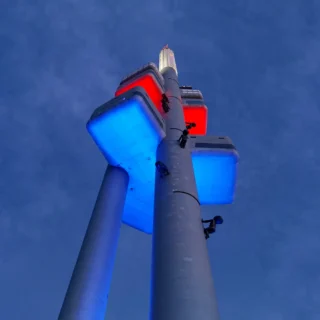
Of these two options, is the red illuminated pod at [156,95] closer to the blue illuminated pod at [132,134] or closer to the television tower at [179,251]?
the blue illuminated pod at [132,134]

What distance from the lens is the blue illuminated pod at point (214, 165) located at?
15797mm

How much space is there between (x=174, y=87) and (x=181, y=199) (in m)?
12.1

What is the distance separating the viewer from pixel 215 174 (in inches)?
660

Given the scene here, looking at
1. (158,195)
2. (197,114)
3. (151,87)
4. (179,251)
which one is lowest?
(179,251)

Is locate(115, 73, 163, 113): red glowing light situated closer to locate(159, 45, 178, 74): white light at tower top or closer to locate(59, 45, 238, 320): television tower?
locate(59, 45, 238, 320): television tower

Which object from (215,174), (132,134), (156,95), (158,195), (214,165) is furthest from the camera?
(156,95)

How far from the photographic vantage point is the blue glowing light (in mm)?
15805

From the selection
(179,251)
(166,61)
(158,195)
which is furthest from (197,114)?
(179,251)

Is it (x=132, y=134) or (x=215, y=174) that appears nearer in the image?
(x=132, y=134)

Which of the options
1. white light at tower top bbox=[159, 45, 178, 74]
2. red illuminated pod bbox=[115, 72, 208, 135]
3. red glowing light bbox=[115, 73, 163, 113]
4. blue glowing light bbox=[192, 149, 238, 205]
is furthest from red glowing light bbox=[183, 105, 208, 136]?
white light at tower top bbox=[159, 45, 178, 74]

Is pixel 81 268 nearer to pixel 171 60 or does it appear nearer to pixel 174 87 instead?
pixel 174 87

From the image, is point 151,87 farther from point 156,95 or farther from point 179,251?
point 179,251

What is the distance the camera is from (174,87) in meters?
21.9

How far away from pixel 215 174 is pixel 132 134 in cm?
443
